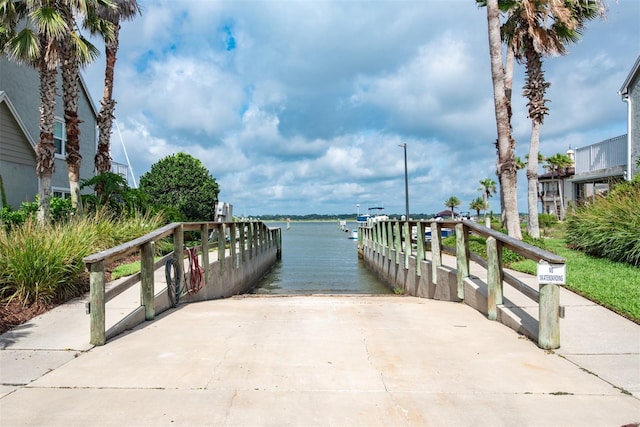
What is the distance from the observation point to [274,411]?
3416 mm

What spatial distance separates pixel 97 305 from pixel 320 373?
8.53ft

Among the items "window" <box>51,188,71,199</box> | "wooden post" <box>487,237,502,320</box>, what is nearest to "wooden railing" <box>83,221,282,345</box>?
"wooden post" <box>487,237,502,320</box>

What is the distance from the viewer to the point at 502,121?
13.8 meters

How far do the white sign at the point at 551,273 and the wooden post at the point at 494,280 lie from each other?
4.48 feet

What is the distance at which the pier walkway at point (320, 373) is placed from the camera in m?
3.38

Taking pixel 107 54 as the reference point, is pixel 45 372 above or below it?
below

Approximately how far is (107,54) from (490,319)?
17.0m

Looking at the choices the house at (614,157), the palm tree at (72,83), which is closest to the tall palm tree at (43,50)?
the palm tree at (72,83)

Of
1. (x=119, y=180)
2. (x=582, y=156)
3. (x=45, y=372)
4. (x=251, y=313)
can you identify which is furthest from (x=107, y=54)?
(x=582, y=156)

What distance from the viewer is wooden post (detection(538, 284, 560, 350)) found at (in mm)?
4902

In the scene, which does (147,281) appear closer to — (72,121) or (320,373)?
(320,373)

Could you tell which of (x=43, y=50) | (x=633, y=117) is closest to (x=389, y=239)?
(x=43, y=50)

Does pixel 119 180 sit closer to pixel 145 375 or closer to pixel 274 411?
A: pixel 145 375

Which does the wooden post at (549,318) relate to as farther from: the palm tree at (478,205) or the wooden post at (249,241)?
the palm tree at (478,205)
